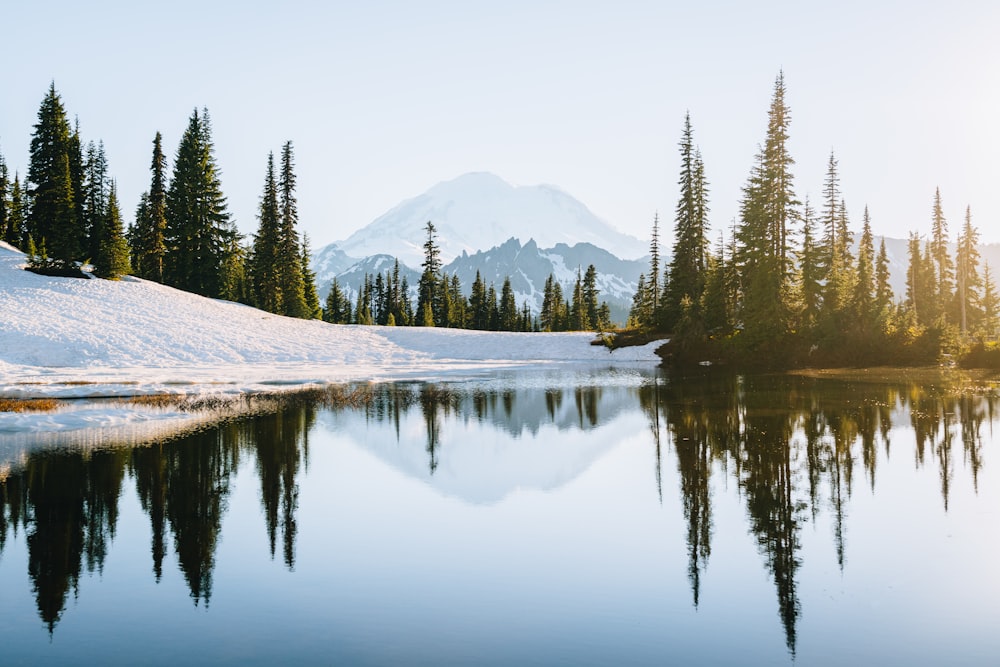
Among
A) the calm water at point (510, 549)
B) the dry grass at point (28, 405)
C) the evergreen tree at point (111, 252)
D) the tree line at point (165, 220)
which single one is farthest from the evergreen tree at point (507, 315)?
the calm water at point (510, 549)

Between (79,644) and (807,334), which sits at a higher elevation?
(807,334)

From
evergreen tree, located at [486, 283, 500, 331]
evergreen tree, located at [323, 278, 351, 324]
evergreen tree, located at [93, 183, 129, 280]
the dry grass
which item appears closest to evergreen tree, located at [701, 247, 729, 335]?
the dry grass

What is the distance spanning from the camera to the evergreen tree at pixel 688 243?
205 ft

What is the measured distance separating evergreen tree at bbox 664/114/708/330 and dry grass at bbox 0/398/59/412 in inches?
1889

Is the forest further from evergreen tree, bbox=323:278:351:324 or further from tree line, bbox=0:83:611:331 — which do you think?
evergreen tree, bbox=323:278:351:324

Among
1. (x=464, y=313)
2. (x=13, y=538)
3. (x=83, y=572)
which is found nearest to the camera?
(x=83, y=572)

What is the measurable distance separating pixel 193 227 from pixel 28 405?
50.6 meters

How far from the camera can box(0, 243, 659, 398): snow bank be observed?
34125 millimetres

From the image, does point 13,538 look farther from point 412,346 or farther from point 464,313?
point 464,313

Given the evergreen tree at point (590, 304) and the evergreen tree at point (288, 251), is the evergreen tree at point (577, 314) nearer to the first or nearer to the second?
the evergreen tree at point (590, 304)

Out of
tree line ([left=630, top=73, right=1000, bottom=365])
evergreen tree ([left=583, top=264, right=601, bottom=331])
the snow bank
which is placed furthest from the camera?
evergreen tree ([left=583, top=264, right=601, bottom=331])

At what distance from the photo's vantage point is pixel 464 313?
12369 cm

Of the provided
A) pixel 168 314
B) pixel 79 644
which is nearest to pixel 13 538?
pixel 79 644

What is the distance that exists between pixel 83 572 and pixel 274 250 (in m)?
70.1
